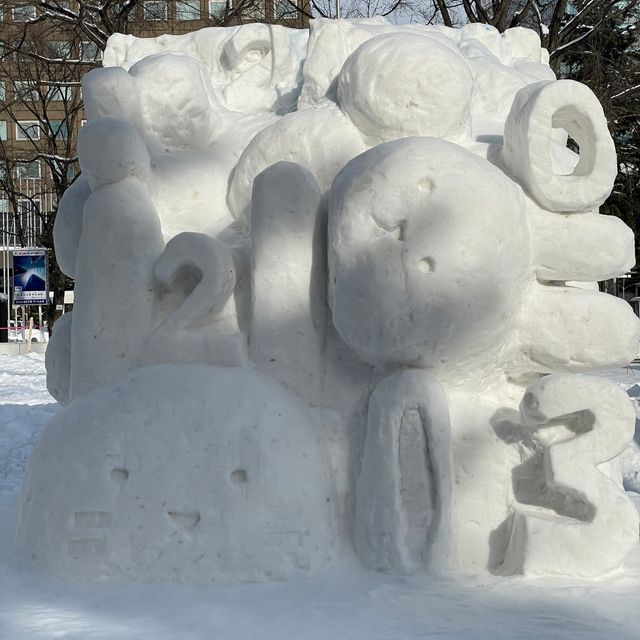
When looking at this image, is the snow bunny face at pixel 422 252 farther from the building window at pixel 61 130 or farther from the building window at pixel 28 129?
the building window at pixel 28 129

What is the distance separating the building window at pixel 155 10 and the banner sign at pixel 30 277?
567cm

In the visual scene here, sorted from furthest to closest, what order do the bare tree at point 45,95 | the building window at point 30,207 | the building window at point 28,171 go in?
the building window at point 28,171 → the building window at point 30,207 → the bare tree at point 45,95

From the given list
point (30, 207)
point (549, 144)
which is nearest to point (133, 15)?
point (549, 144)

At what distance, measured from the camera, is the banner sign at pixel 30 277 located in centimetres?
1753

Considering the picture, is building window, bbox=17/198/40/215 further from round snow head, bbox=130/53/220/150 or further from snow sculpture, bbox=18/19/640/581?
snow sculpture, bbox=18/19/640/581

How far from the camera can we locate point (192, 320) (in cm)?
331

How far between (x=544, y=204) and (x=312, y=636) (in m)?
1.67

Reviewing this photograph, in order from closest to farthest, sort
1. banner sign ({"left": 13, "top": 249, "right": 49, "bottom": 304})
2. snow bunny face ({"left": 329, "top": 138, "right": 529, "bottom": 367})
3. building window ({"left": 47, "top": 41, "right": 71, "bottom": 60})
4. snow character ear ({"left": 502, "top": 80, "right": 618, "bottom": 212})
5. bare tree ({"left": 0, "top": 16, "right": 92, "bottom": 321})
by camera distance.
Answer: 1. snow bunny face ({"left": 329, "top": 138, "right": 529, "bottom": 367})
2. snow character ear ({"left": 502, "top": 80, "right": 618, "bottom": 212})
3. bare tree ({"left": 0, "top": 16, "right": 92, "bottom": 321})
4. building window ({"left": 47, "top": 41, "right": 71, "bottom": 60})
5. banner sign ({"left": 13, "top": 249, "right": 49, "bottom": 304})

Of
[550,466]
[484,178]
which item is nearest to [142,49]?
[484,178]

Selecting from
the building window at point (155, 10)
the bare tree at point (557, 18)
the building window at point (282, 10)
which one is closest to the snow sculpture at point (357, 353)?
the bare tree at point (557, 18)

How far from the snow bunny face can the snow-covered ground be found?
0.77 meters

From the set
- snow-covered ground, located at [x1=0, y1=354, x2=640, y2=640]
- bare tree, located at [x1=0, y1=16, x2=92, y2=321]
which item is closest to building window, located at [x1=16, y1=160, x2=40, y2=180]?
bare tree, located at [x1=0, y1=16, x2=92, y2=321]

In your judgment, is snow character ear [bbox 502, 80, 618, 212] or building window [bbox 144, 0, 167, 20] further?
building window [bbox 144, 0, 167, 20]

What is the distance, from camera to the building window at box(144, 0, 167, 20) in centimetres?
1283
